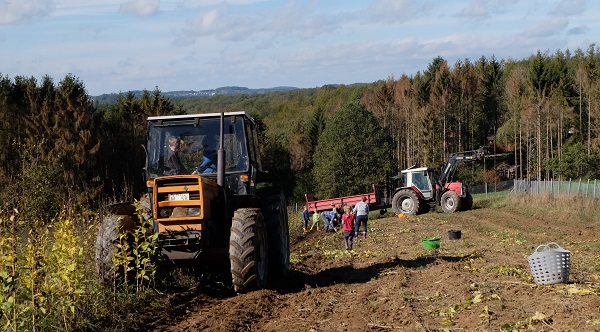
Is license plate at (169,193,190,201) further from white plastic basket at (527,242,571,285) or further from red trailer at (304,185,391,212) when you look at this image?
red trailer at (304,185,391,212)

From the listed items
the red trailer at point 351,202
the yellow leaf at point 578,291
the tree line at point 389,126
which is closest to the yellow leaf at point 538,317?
the yellow leaf at point 578,291

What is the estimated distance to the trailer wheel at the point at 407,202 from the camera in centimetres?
3627

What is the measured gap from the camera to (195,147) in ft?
37.7

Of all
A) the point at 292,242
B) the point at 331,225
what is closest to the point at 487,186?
the point at 331,225

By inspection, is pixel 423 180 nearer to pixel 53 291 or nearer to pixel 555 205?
pixel 555 205

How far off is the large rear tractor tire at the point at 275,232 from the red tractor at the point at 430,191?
2446 centimetres

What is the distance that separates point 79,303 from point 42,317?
1029mm

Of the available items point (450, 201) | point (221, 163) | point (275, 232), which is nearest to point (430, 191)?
point (450, 201)

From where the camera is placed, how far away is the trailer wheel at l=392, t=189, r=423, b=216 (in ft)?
119

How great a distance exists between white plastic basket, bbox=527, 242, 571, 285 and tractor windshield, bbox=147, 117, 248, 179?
4.63 meters

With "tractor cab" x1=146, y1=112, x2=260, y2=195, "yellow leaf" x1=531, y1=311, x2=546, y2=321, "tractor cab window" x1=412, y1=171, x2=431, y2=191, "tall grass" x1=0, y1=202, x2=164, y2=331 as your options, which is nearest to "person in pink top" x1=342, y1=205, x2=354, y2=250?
"tractor cab" x1=146, y1=112, x2=260, y2=195

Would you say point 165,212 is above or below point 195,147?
below

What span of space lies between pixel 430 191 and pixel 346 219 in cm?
1727

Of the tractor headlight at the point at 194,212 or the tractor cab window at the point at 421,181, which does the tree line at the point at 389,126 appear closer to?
the tractor cab window at the point at 421,181
